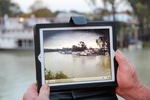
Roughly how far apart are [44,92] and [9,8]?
106 ft

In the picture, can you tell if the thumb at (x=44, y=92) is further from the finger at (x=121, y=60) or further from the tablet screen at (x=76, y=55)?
the finger at (x=121, y=60)

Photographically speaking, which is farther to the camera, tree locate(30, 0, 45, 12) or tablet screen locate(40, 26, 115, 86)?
tree locate(30, 0, 45, 12)

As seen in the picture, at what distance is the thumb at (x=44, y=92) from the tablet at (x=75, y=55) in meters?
0.02

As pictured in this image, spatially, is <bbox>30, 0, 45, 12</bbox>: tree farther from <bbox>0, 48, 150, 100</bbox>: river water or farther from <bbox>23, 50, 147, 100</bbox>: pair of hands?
<bbox>23, 50, 147, 100</bbox>: pair of hands

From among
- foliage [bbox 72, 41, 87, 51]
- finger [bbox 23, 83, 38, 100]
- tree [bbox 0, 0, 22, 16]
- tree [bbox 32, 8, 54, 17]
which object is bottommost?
finger [bbox 23, 83, 38, 100]

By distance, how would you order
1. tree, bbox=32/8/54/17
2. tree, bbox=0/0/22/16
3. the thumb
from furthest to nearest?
1. tree, bbox=32/8/54/17
2. tree, bbox=0/0/22/16
3. the thumb

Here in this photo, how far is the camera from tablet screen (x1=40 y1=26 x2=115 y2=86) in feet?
2.71

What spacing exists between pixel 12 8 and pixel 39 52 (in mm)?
33421

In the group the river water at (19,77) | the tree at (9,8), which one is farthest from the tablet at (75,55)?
the tree at (9,8)

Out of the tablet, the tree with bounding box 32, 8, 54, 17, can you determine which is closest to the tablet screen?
the tablet

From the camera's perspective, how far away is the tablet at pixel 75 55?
82 centimetres

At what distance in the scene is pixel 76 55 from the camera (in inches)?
33.3

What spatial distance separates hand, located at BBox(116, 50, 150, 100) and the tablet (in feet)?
0.05

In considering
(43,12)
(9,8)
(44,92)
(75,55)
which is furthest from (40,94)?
(9,8)
